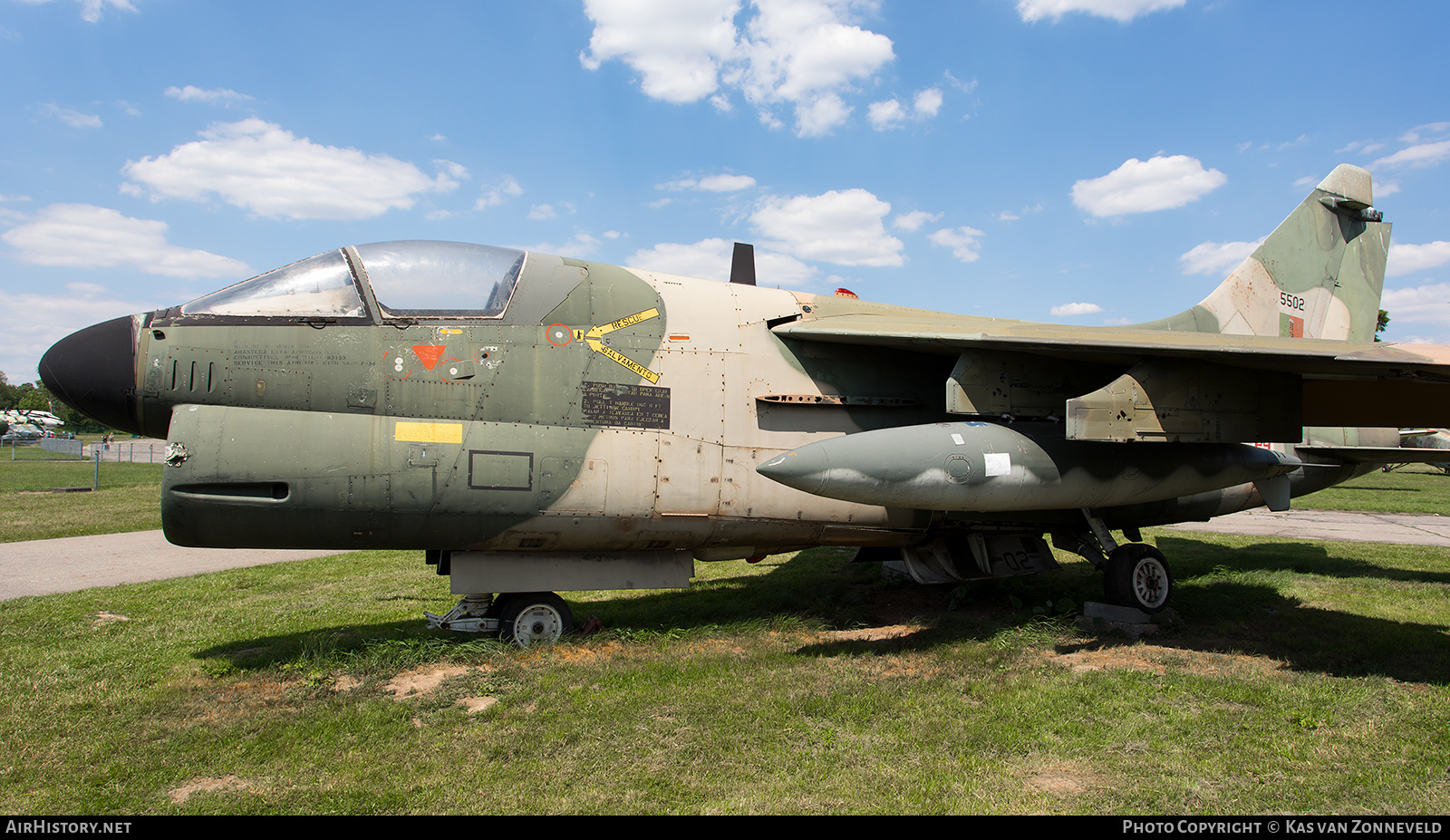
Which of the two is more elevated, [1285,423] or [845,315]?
[845,315]

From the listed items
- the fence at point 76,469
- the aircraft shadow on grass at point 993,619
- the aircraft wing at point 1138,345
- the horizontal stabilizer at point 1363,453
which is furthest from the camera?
the fence at point 76,469

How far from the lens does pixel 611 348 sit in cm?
651

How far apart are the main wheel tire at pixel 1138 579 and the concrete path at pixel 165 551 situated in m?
9.24

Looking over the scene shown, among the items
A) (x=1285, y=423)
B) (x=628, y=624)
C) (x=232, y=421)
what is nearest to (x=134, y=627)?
(x=232, y=421)

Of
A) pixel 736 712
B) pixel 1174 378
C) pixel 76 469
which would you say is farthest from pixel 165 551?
pixel 76 469

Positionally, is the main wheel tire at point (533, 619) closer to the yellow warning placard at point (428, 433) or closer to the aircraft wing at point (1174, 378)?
the yellow warning placard at point (428, 433)

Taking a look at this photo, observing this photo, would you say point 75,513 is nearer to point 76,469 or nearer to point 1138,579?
point 76,469

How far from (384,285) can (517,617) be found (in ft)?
9.81

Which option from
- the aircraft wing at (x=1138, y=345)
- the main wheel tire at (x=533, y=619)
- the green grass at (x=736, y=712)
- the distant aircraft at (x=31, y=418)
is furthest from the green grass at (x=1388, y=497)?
the distant aircraft at (x=31, y=418)

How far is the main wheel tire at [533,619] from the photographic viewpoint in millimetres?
6562

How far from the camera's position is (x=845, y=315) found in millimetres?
7551

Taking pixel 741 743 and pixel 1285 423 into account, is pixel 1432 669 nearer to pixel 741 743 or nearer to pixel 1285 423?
pixel 1285 423

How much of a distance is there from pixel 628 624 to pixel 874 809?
4228 mm

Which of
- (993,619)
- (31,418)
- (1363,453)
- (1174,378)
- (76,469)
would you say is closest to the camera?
(1174,378)
